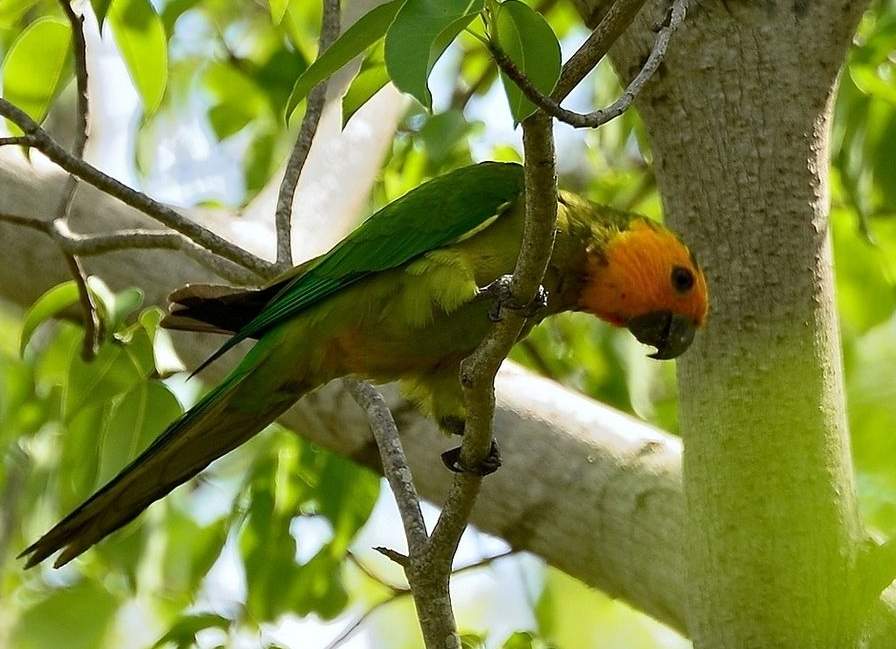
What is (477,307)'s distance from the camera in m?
2.76

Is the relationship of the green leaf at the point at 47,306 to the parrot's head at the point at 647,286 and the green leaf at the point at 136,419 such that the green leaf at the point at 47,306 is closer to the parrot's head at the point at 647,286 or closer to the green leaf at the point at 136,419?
the green leaf at the point at 136,419

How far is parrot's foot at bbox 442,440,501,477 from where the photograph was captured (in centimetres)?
222

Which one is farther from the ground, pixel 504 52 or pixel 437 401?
pixel 437 401

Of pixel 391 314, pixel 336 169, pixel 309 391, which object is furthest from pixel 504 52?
pixel 336 169

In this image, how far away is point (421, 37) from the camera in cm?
156

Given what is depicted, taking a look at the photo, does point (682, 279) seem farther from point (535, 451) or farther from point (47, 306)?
point (47, 306)

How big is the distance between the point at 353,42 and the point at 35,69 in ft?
4.10

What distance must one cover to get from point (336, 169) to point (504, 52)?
207 cm

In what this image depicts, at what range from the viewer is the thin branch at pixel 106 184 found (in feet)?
8.04

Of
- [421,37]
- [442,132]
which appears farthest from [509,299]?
[442,132]

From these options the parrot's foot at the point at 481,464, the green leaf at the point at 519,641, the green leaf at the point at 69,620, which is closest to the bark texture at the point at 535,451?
the parrot's foot at the point at 481,464

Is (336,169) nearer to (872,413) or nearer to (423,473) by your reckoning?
(423,473)

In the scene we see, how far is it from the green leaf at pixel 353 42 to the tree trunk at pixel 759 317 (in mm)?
944

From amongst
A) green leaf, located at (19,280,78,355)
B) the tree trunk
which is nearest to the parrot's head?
the tree trunk
